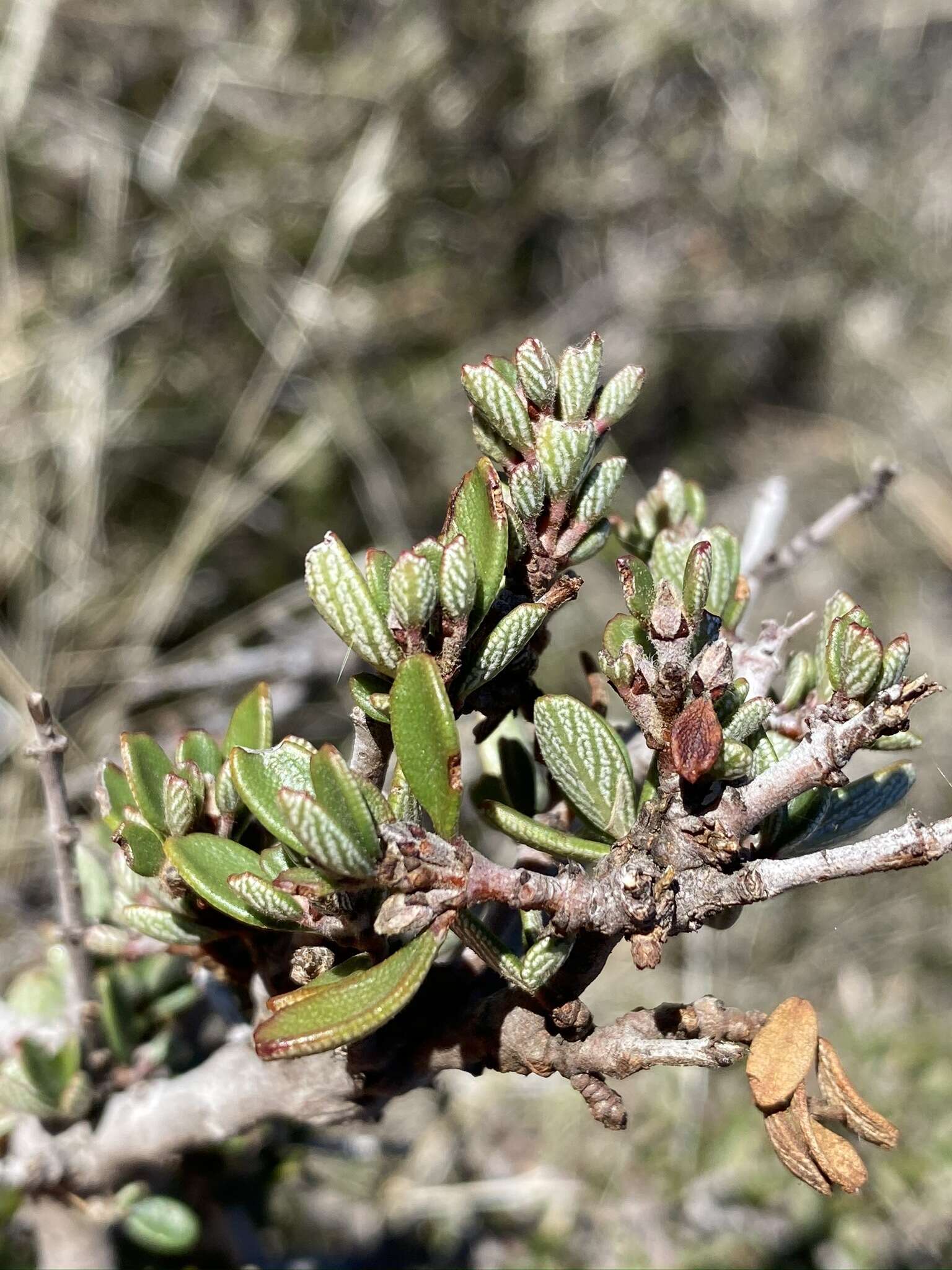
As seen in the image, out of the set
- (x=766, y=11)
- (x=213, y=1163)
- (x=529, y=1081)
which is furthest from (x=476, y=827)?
(x=766, y=11)

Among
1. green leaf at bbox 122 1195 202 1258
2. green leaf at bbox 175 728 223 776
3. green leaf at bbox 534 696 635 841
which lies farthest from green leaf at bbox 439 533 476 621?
green leaf at bbox 122 1195 202 1258

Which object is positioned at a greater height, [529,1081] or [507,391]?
[507,391]

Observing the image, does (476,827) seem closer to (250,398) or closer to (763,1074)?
(250,398)

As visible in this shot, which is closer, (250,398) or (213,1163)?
(213,1163)

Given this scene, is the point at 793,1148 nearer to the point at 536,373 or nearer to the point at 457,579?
the point at 457,579

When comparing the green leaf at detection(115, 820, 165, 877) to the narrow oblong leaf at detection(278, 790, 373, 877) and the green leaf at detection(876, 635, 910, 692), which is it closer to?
the narrow oblong leaf at detection(278, 790, 373, 877)

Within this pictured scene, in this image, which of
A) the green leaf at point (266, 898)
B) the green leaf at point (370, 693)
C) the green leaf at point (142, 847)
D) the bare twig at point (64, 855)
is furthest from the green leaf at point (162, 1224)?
the green leaf at point (370, 693)

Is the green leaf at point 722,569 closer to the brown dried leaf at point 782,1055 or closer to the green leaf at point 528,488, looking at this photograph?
the green leaf at point 528,488

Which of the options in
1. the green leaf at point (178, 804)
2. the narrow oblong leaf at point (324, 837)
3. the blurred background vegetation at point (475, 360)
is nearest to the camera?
the narrow oblong leaf at point (324, 837)
